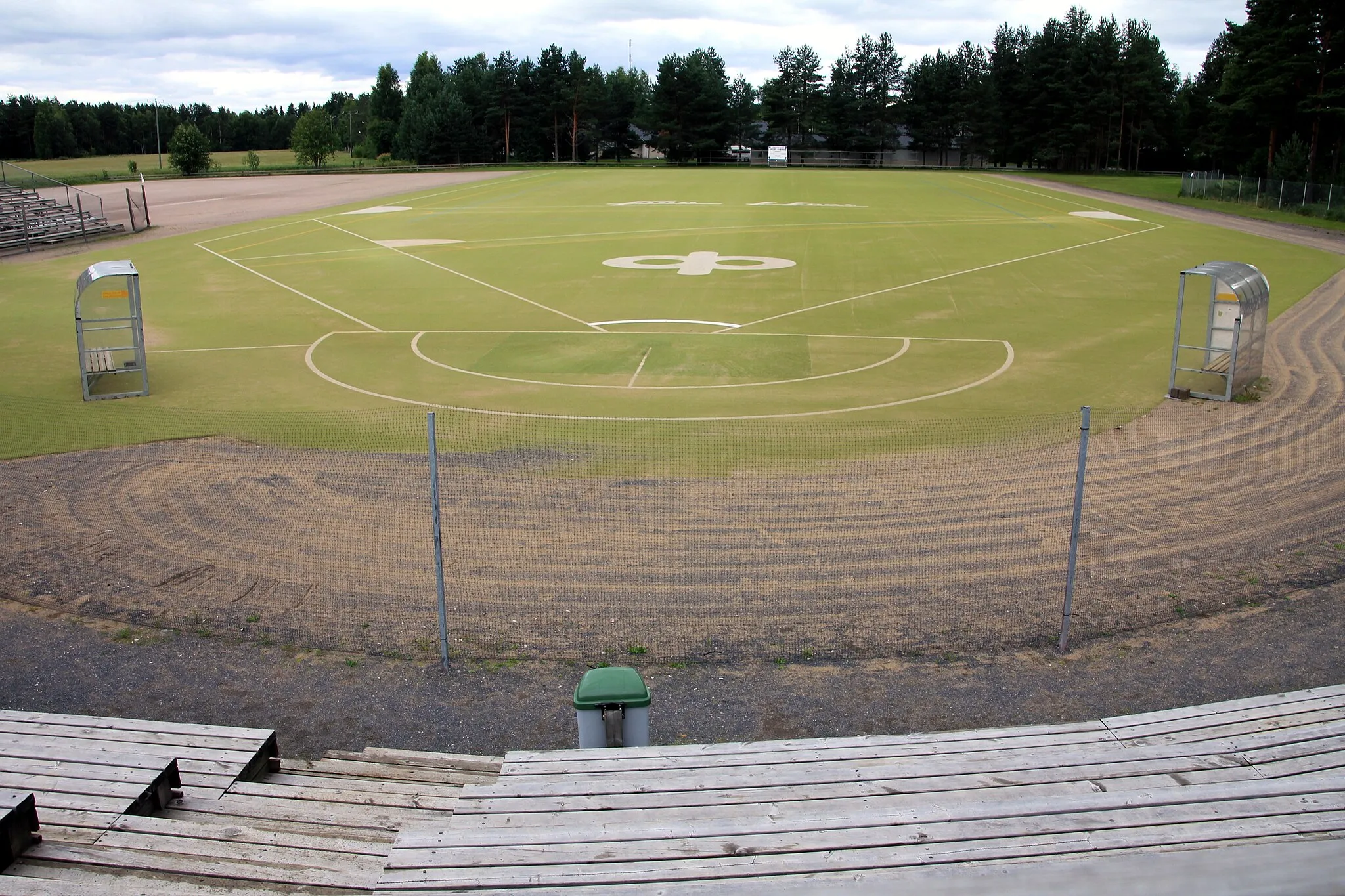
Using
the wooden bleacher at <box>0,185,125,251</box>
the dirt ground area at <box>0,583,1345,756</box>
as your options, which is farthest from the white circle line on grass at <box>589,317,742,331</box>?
the wooden bleacher at <box>0,185,125,251</box>

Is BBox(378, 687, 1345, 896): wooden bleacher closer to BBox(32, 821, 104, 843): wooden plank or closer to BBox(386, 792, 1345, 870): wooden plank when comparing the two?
BBox(386, 792, 1345, 870): wooden plank

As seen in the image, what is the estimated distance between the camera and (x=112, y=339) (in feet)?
79.2

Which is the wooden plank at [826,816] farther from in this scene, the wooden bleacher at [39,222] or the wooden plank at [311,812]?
the wooden bleacher at [39,222]

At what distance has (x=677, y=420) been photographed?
2112 cm

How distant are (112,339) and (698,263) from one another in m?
21.4

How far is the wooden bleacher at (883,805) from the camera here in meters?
5.30

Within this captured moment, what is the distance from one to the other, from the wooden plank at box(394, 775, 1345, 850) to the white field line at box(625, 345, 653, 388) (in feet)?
58.9

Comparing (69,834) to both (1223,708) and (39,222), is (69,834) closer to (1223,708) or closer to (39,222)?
(1223,708)

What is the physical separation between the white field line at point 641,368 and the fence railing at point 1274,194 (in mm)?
45842

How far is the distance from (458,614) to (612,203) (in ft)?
177

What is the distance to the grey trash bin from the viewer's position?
27.0ft

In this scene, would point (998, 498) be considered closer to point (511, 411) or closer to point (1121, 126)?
point (511, 411)

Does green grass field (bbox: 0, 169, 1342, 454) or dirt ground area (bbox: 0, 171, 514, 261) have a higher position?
dirt ground area (bbox: 0, 171, 514, 261)

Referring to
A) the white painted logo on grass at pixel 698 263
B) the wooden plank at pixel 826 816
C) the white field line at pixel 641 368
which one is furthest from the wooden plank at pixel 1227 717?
the white painted logo on grass at pixel 698 263
